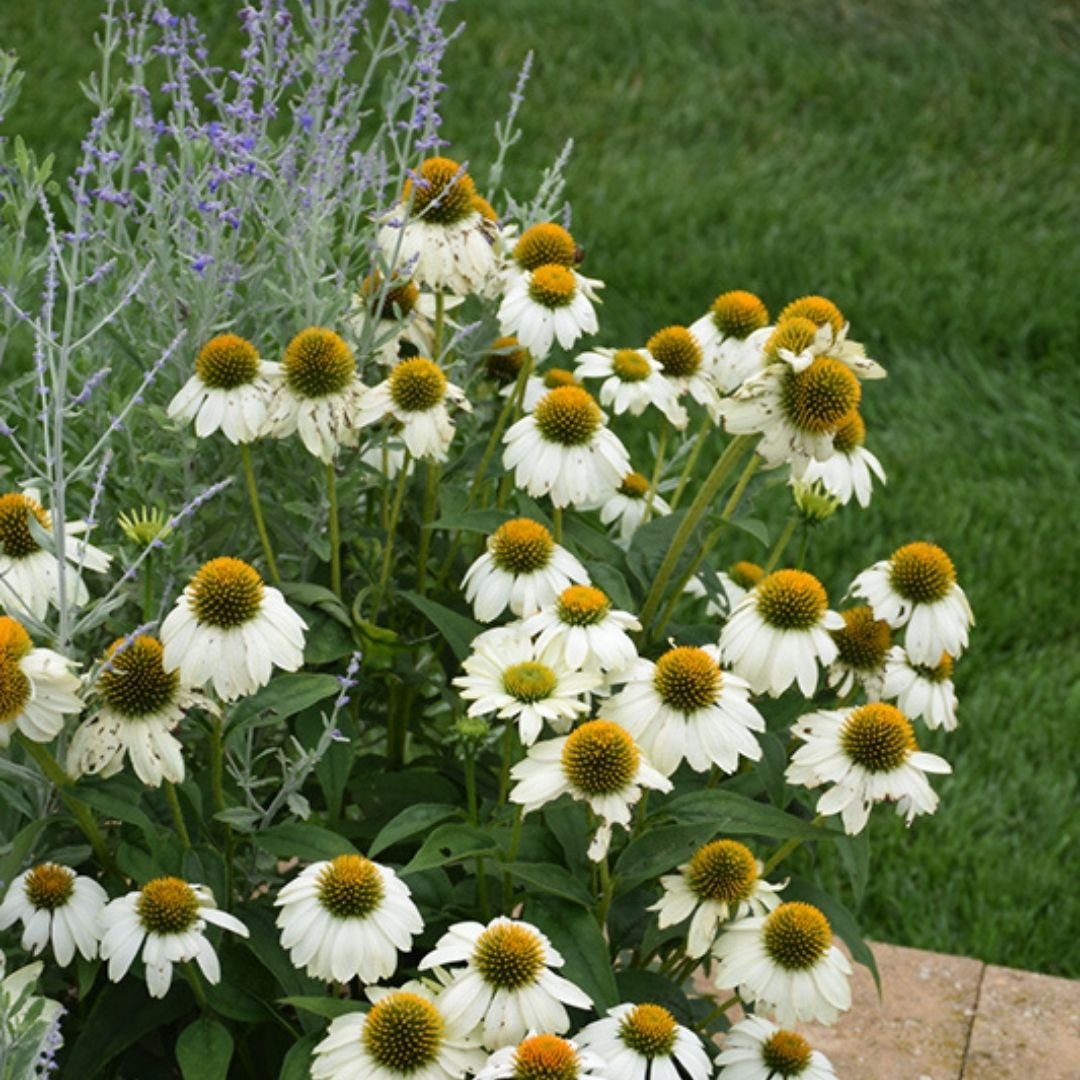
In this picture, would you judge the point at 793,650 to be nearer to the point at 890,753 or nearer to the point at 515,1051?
the point at 890,753

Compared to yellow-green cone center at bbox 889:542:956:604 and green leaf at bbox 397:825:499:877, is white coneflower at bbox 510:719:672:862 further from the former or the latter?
yellow-green cone center at bbox 889:542:956:604

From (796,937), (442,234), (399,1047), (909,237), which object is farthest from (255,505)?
(909,237)

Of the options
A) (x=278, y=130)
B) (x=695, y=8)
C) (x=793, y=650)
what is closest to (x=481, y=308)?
(x=793, y=650)

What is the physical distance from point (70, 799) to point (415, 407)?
56 cm

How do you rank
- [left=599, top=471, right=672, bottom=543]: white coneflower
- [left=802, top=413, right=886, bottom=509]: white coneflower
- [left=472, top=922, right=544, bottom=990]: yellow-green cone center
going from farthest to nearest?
[left=599, top=471, right=672, bottom=543]: white coneflower, [left=802, top=413, right=886, bottom=509]: white coneflower, [left=472, top=922, right=544, bottom=990]: yellow-green cone center

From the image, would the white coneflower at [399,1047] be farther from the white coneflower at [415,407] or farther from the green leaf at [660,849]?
the white coneflower at [415,407]

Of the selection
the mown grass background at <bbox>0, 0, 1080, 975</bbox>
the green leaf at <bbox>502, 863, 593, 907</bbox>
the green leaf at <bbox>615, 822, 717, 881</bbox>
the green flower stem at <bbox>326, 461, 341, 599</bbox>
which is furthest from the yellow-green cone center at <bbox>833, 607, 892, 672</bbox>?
→ the mown grass background at <bbox>0, 0, 1080, 975</bbox>

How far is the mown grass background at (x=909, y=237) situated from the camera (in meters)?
3.39

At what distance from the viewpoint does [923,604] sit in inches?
82.0

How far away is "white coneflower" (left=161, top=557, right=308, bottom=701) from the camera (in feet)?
5.66

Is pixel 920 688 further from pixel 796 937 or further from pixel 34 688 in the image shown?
pixel 34 688

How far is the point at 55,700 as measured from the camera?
5.48 ft

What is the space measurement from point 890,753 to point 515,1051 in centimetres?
56

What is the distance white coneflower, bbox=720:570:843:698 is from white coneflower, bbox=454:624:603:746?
18 centimetres
